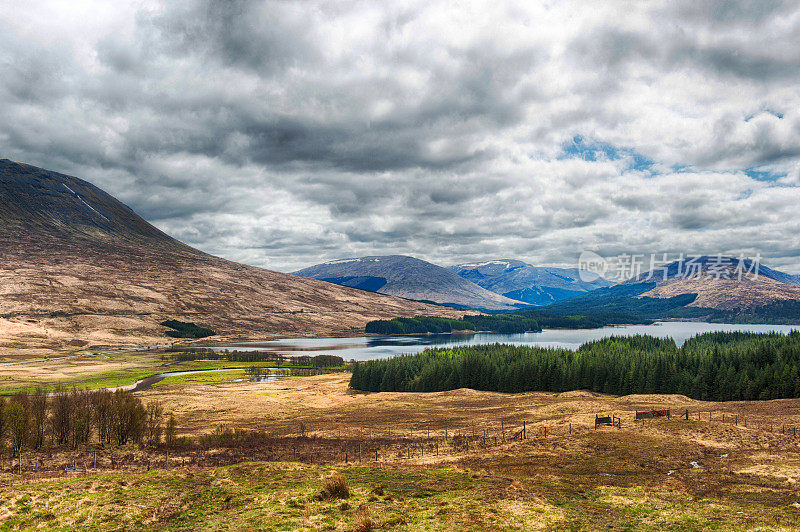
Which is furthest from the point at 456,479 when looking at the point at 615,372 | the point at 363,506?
the point at 615,372

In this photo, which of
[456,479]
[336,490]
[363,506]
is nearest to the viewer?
[363,506]

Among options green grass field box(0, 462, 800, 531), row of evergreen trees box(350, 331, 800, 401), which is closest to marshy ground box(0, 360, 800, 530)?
green grass field box(0, 462, 800, 531)

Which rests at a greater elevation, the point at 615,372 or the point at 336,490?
the point at 336,490

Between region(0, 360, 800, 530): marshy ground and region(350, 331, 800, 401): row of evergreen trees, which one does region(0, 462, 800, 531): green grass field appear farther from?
region(350, 331, 800, 401): row of evergreen trees

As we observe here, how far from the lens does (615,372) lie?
400 ft

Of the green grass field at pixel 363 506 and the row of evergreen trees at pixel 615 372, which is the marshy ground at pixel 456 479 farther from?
the row of evergreen trees at pixel 615 372

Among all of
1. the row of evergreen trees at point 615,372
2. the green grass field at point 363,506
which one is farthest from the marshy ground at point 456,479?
the row of evergreen trees at point 615,372

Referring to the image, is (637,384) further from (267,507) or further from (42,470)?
(42,470)

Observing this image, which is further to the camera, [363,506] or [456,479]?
[456,479]

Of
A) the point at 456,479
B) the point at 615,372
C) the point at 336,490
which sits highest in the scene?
the point at 336,490

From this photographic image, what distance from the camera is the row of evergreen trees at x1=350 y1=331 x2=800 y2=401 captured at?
345 ft

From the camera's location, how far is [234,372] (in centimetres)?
18375

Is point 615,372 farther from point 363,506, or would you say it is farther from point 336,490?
point 363,506

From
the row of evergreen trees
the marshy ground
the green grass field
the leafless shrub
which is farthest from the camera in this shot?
the row of evergreen trees
